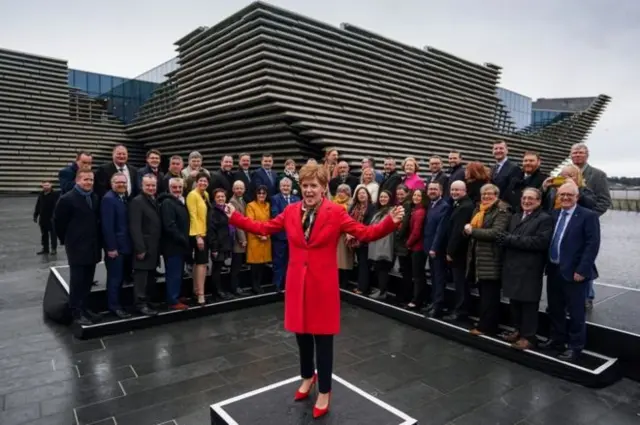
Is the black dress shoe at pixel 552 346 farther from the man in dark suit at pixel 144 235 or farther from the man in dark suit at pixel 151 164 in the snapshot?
the man in dark suit at pixel 151 164

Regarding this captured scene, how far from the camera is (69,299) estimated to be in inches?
173

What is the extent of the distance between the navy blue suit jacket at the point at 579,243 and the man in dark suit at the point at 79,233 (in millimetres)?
4343

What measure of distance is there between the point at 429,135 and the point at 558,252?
9.60 m

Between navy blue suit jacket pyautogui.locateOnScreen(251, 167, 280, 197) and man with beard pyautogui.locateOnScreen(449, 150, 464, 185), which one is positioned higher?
man with beard pyautogui.locateOnScreen(449, 150, 464, 185)

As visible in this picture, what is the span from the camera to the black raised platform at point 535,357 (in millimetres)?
3232

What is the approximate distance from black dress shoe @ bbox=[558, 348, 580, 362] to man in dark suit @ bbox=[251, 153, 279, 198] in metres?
3.97

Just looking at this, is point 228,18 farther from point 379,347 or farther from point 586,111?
point 586,111

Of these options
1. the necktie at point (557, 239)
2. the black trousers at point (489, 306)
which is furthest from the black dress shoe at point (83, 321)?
the necktie at point (557, 239)

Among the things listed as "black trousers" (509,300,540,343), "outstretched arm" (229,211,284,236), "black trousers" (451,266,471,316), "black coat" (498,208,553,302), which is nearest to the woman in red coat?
"outstretched arm" (229,211,284,236)

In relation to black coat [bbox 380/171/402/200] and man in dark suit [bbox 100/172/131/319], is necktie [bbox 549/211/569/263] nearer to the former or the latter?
black coat [bbox 380/171/402/200]

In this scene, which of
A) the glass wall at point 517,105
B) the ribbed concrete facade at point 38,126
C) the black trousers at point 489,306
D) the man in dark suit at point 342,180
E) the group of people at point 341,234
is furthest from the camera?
the glass wall at point 517,105

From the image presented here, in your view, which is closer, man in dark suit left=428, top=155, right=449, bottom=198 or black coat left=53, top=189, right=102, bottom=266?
black coat left=53, top=189, right=102, bottom=266

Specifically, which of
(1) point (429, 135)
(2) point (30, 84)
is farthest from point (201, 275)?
(2) point (30, 84)

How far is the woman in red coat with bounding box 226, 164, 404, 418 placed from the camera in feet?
7.88
